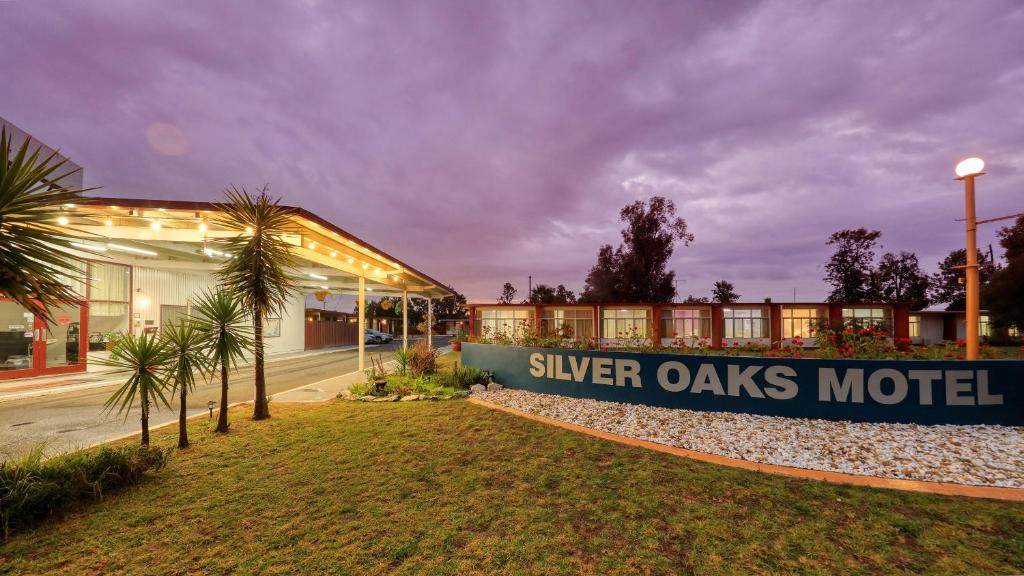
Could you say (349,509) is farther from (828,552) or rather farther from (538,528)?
(828,552)

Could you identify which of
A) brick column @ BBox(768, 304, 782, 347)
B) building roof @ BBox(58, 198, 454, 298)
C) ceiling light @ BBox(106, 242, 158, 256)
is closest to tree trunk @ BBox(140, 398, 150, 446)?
building roof @ BBox(58, 198, 454, 298)

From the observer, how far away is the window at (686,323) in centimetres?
2334

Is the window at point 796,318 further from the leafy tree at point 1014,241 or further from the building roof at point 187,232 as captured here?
the building roof at point 187,232

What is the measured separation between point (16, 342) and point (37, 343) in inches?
16.4

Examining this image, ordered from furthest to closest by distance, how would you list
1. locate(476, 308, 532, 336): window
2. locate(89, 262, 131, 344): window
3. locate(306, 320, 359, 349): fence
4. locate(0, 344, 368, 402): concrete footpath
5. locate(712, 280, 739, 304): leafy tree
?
locate(712, 280, 739, 304): leafy tree < locate(306, 320, 359, 349): fence < locate(476, 308, 532, 336): window < locate(89, 262, 131, 344): window < locate(0, 344, 368, 402): concrete footpath

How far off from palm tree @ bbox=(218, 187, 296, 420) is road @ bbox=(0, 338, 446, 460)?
2.06 m

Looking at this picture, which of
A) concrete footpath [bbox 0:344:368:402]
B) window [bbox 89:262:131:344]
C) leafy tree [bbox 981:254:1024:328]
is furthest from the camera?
leafy tree [bbox 981:254:1024:328]

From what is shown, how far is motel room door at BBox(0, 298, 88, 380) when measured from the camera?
11641 millimetres

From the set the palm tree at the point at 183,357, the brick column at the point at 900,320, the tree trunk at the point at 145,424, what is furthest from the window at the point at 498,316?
the brick column at the point at 900,320

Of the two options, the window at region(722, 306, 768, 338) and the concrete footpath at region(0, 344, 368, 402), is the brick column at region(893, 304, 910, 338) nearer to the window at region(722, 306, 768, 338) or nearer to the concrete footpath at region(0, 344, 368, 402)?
the window at region(722, 306, 768, 338)

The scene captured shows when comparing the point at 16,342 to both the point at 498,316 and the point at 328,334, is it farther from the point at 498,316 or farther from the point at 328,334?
the point at 498,316

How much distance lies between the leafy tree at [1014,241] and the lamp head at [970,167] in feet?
87.7

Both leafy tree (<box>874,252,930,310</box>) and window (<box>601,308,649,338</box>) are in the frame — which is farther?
leafy tree (<box>874,252,930,310</box>)

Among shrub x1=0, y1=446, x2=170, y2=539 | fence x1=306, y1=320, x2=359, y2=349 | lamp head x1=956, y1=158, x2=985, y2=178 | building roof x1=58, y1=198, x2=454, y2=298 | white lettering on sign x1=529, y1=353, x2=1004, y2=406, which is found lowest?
fence x1=306, y1=320, x2=359, y2=349
